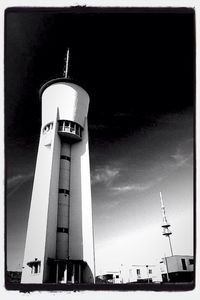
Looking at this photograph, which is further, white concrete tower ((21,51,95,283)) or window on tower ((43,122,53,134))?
window on tower ((43,122,53,134))

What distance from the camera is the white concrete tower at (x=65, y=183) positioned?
6031 mm

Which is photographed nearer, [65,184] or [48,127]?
[48,127]

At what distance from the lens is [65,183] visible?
7.50 meters

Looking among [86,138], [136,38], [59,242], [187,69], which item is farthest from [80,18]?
[59,242]

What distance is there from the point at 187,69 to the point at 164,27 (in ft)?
1.70

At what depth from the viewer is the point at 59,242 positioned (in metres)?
6.66

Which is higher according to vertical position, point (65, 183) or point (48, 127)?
point (48, 127)

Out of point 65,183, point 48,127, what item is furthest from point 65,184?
point 48,127

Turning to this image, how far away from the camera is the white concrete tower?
603 cm

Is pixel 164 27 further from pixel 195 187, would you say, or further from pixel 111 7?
pixel 195 187

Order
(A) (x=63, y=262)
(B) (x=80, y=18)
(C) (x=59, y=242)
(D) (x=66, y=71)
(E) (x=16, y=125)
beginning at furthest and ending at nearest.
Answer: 1. (C) (x=59, y=242)
2. (A) (x=63, y=262)
3. (D) (x=66, y=71)
4. (E) (x=16, y=125)
5. (B) (x=80, y=18)

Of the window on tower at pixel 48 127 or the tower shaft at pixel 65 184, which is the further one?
the window on tower at pixel 48 127

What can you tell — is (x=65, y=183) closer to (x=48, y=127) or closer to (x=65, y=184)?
(x=65, y=184)

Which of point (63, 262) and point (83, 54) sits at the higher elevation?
point (83, 54)
